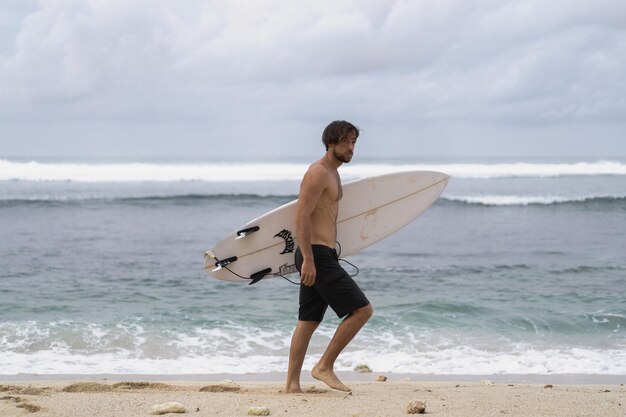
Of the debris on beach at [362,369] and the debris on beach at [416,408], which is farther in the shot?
the debris on beach at [362,369]

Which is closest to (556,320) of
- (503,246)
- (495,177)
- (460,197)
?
(503,246)

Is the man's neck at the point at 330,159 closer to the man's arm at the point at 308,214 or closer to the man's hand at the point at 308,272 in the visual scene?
the man's arm at the point at 308,214

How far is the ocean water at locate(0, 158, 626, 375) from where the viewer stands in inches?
242

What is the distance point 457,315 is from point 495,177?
28.8 metres

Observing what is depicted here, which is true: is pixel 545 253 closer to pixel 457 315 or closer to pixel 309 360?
pixel 457 315

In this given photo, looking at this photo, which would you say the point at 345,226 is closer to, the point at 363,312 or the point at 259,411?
the point at 363,312

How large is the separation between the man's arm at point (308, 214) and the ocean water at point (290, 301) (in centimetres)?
194

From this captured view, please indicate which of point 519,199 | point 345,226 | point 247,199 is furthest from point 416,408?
point 519,199

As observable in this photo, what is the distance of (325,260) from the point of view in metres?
4.25

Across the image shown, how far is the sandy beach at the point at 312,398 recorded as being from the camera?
3924 mm

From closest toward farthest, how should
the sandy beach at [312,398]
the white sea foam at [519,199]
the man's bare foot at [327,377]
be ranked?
1. the sandy beach at [312,398]
2. the man's bare foot at [327,377]
3. the white sea foam at [519,199]

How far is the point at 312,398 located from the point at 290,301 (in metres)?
4.02

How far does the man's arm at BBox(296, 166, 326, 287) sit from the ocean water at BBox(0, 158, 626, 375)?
194cm

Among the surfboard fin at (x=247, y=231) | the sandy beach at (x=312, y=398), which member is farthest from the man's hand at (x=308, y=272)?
the surfboard fin at (x=247, y=231)
